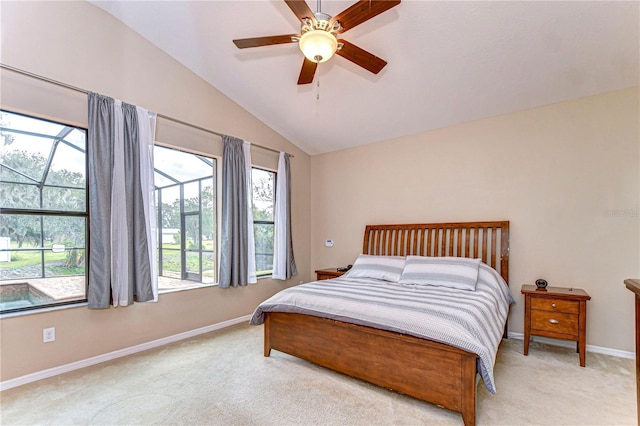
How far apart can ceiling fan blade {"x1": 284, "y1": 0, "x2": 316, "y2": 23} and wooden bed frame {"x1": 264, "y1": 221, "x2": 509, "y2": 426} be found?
2.26 m

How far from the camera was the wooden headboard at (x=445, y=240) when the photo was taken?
3609mm

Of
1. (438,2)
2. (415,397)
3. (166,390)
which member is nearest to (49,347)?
(166,390)

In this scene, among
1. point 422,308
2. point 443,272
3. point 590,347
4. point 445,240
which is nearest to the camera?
point 422,308

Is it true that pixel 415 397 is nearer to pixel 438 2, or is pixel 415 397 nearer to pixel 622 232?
pixel 622 232

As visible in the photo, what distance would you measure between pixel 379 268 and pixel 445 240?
0.95 metres

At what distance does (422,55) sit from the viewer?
9.87 feet

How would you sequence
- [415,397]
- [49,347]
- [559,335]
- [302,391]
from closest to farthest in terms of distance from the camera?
[415,397] → [302,391] → [49,347] → [559,335]

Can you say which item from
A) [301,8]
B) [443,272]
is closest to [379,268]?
[443,272]

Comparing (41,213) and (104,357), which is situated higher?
(41,213)

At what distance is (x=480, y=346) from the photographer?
6.41ft

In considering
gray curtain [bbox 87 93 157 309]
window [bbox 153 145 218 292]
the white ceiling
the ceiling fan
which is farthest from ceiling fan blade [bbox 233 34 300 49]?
window [bbox 153 145 218 292]

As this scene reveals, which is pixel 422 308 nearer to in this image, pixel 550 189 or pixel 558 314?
pixel 558 314

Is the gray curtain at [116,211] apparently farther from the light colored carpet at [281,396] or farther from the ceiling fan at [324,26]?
the ceiling fan at [324,26]

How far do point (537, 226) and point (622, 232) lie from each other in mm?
685
